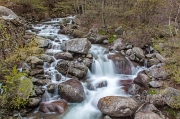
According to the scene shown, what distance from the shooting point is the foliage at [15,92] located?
513cm

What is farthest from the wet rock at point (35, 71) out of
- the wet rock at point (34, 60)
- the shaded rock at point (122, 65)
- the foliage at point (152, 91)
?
the foliage at point (152, 91)

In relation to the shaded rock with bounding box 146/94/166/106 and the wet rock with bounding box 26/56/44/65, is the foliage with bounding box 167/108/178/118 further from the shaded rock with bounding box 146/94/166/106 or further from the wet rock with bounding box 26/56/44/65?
the wet rock with bounding box 26/56/44/65

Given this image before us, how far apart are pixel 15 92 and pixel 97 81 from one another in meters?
4.07

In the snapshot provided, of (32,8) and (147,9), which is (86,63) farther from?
(32,8)

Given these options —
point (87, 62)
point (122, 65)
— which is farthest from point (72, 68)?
point (122, 65)

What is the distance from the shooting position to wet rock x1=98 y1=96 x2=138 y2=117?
5786mm

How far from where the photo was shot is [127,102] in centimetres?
601

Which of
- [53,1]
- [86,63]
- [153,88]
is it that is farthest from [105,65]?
[53,1]

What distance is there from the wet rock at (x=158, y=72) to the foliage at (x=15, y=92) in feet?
19.6

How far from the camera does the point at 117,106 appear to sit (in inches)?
231

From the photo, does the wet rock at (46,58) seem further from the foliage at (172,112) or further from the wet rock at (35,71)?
the foliage at (172,112)

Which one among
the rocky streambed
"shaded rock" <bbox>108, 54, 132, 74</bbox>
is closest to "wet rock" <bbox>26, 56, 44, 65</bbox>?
the rocky streambed

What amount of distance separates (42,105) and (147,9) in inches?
367

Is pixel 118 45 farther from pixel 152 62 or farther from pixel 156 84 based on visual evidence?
pixel 156 84
